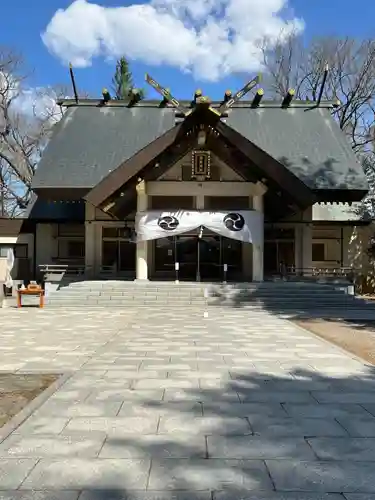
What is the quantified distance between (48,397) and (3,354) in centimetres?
335

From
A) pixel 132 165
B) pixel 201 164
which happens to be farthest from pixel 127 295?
pixel 201 164

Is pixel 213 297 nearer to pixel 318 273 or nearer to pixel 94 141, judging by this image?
pixel 318 273

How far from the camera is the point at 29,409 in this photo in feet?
17.9

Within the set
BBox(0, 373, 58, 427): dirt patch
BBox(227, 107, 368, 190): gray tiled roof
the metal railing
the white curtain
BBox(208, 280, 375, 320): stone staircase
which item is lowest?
BBox(0, 373, 58, 427): dirt patch

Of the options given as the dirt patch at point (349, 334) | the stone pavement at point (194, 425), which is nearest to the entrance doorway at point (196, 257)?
the dirt patch at point (349, 334)

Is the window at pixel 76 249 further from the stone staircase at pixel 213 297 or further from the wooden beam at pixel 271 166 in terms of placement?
the wooden beam at pixel 271 166

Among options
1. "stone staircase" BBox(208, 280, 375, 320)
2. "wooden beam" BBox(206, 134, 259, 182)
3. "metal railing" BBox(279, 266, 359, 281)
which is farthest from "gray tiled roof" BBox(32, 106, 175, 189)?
"metal railing" BBox(279, 266, 359, 281)

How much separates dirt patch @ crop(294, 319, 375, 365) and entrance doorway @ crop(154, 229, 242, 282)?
35.6ft

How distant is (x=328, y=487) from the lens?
366 cm

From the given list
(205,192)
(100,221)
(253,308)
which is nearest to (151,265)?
(100,221)

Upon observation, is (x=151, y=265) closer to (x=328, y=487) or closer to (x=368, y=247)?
(x=368, y=247)

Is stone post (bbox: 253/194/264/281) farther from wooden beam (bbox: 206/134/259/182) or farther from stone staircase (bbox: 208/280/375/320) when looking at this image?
stone staircase (bbox: 208/280/375/320)

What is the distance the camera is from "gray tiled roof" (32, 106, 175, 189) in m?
24.2

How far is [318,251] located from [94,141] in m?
13.5
